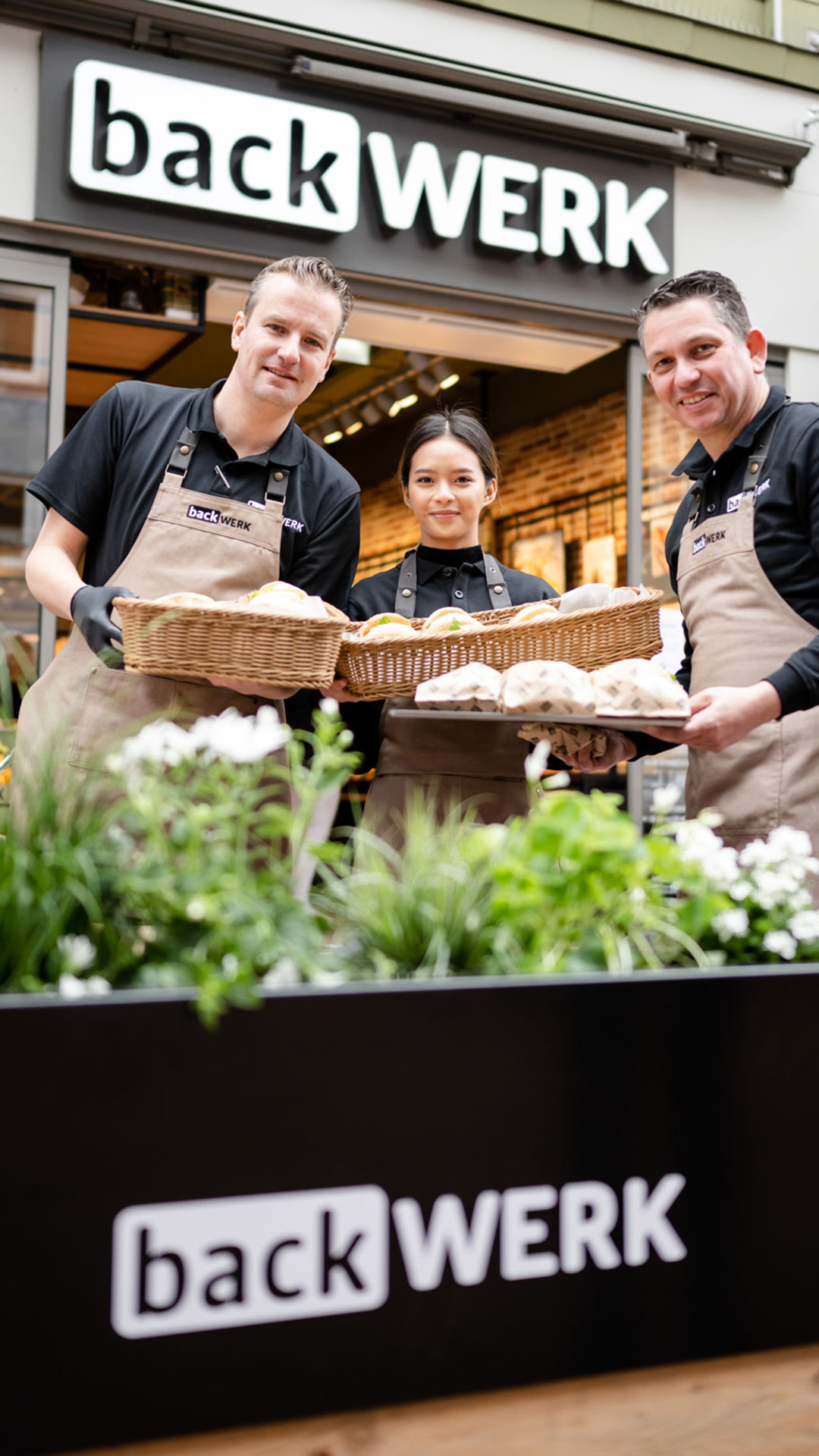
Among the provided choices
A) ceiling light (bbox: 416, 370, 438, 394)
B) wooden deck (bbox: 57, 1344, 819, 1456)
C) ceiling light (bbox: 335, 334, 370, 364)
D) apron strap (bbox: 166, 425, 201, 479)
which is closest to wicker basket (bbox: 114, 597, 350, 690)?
apron strap (bbox: 166, 425, 201, 479)

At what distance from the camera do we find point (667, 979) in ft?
3.65

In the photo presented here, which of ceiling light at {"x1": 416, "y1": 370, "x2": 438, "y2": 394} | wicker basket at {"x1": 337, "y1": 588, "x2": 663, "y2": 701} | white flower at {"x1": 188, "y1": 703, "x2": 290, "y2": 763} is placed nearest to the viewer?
white flower at {"x1": 188, "y1": 703, "x2": 290, "y2": 763}

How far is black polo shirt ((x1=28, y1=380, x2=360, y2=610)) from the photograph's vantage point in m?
2.27

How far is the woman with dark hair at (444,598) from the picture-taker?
88.4 inches

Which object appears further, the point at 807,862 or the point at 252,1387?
the point at 807,862

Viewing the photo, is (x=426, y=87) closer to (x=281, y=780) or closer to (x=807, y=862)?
(x=281, y=780)

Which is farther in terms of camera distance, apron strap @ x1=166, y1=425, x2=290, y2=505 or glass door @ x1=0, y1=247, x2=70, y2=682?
glass door @ x1=0, y1=247, x2=70, y2=682

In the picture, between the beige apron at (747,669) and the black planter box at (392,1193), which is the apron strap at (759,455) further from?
the black planter box at (392,1193)

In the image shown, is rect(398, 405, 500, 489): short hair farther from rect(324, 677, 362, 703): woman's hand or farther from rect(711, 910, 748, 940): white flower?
rect(711, 910, 748, 940): white flower

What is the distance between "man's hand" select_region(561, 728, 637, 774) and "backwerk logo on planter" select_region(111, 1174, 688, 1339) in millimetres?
1033

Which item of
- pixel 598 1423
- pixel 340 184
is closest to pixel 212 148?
pixel 340 184

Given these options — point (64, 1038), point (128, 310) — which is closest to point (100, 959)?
point (64, 1038)

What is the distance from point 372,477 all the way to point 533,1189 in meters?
9.80

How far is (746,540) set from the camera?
2291 millimetres
